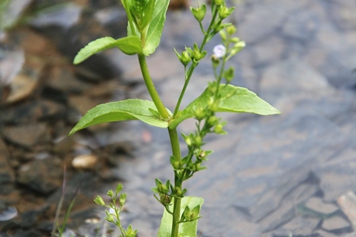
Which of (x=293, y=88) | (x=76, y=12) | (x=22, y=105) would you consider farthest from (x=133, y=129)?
(x=76, y=12)

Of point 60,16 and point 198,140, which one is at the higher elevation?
point 60,16

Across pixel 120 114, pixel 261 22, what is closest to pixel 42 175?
pixel 120 114

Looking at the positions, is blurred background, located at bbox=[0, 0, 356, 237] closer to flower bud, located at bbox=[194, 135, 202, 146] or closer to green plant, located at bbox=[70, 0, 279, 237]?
green plant, located at bbox=[70, 0, 279, 237]

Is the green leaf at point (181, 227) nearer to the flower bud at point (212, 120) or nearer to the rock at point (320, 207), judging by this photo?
the flower bud at point (212, 120)

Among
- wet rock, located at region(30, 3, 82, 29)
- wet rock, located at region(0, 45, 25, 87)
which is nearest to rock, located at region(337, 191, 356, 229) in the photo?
wet rock, located at region(0, 45, 25, 87)

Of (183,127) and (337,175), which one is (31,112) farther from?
(337,175)

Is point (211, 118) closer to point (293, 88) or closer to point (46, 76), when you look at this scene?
point (293, 88)
